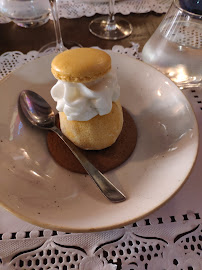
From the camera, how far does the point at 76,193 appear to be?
48 centimetres

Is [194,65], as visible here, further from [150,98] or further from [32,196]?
[32,196]

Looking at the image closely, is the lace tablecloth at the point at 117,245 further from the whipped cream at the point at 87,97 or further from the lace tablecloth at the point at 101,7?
the lace tablecloth at the point at 101,7

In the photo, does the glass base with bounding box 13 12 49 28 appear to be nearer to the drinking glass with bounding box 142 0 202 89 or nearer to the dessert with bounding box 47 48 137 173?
the drinking glass with bounding box 142 0 202 89

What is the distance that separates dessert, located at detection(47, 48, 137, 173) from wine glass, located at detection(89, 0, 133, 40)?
0.46 metres

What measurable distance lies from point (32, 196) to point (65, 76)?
0.22 m

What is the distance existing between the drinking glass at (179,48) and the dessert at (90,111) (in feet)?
0.87

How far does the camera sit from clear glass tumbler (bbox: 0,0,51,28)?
3.10ft

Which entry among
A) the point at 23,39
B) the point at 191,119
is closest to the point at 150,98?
the point at 191,119

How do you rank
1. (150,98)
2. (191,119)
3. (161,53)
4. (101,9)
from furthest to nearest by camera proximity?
(101,9), (161,53), (150,98), (191,119)

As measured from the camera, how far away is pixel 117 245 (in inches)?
17.3

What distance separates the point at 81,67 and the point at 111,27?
0.58 m

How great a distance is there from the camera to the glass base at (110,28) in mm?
918

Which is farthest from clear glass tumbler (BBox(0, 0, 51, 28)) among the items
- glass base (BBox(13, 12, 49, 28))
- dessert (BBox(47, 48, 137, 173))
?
dessert (BBox(47, 48, 137, 173))

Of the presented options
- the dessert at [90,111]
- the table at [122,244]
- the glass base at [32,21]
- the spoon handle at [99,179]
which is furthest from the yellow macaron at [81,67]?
the glass base at [32,21]
